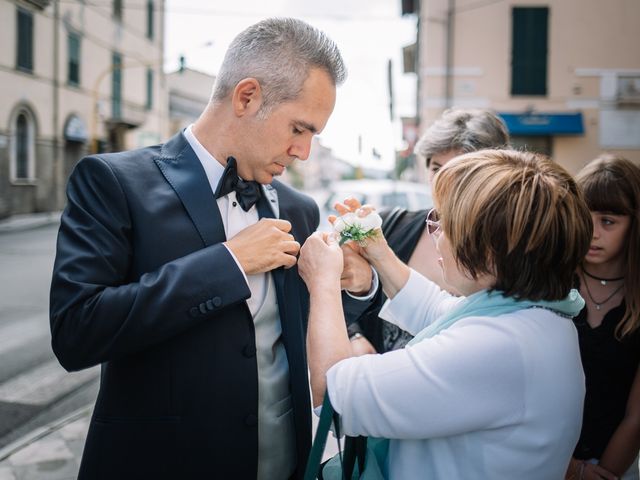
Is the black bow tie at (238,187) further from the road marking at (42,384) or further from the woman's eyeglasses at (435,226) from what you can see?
the road marking at (42,384)

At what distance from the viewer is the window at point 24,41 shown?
16.3 m

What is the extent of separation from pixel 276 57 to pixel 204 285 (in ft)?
2.10

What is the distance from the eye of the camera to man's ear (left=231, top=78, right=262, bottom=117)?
1.50 metres

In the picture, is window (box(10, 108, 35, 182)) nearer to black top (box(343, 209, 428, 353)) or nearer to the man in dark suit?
black top (box(343, 209, 428, 353))

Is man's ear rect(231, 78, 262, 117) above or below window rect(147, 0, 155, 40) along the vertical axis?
below

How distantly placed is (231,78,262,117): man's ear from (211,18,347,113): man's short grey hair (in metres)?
0.02

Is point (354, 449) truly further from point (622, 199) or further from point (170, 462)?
point (622, 199)

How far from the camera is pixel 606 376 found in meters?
1.87

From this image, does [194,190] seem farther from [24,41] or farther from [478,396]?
[24,41]

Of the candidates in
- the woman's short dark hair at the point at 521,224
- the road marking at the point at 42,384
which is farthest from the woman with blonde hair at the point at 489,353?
the road marking at the point at 42,384

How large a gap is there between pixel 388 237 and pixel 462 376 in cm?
130

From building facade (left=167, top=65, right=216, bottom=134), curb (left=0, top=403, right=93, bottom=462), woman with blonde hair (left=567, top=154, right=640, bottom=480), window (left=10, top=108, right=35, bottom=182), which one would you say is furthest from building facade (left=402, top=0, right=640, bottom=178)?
building facade (left=167, top=65, right=216, bottom=134)

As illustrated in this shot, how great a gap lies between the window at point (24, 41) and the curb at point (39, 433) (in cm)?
1573

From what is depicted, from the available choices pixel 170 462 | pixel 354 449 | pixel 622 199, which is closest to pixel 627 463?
pixel 622 199
